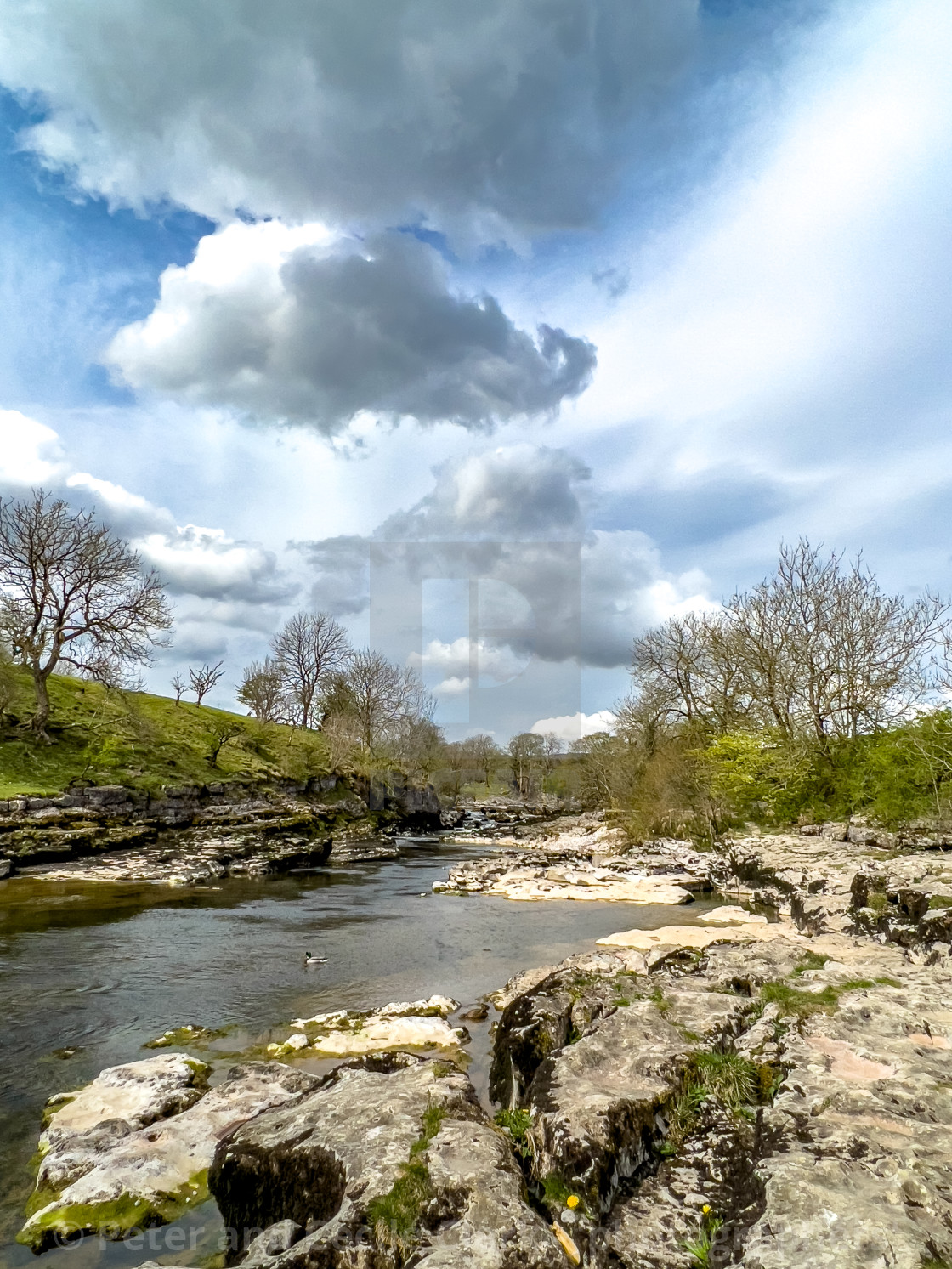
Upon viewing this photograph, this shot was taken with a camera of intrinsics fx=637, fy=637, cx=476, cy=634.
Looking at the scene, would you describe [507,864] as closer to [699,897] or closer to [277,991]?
[699,897]

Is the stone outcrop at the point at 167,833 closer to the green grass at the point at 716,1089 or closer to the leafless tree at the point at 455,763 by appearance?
the green grass at the point at 716,1089

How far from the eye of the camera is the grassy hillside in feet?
95.9

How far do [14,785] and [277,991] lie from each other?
22.0 m

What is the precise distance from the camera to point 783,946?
27.1 feet

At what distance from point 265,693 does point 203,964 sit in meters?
48.7

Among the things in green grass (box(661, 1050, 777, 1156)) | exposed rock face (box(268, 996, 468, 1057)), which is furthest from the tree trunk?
green grass (box(661, 1050, 777, 1156))

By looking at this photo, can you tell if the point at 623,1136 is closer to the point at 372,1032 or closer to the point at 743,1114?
the point at 743,1114

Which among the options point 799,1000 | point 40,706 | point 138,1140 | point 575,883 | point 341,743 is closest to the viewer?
point 138,1140

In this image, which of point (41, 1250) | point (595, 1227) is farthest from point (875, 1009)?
point (41, 1250)

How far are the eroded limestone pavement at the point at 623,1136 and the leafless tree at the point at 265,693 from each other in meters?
51.1

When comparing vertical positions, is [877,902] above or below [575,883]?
above

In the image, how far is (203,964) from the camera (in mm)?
11828

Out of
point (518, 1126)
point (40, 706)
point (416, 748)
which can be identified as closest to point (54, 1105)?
point (518, 1126)

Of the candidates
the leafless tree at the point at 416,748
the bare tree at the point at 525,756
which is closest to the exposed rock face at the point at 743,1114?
the leafless tree at the point at 416,748
